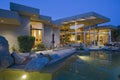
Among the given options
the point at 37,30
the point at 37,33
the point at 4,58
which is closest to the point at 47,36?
the point at 37,33

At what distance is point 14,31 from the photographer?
13.1m

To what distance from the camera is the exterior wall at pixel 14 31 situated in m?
12.4

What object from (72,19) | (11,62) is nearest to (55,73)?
(11,62)

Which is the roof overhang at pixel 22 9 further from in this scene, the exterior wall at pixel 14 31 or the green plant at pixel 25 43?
the green plant at pixel 25 43

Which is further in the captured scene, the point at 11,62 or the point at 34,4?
the point at 34,4

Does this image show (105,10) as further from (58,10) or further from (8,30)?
(8,30)

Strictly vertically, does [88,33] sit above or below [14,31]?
above

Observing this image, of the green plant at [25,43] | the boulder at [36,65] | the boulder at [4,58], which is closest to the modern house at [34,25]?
the green plant at [25,43]

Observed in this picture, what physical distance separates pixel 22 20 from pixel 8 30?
1.60 metres

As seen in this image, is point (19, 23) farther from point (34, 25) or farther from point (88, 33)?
point (88, 33)

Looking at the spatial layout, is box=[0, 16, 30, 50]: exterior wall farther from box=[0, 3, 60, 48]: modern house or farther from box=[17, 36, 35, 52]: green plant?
box=[17, 36, 35, 52]: green plant

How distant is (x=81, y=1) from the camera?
279 feet

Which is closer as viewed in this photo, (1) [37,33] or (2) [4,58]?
(2) [4,58]

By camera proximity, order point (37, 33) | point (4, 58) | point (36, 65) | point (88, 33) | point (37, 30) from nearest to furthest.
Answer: point (36, 65)
point (4, 58)
point (37, 30)
point (37, 33)
point (88, 33)
